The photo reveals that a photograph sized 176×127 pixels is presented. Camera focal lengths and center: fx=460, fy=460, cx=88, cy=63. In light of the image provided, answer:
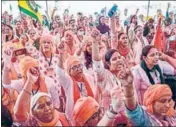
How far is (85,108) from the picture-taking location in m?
2.75

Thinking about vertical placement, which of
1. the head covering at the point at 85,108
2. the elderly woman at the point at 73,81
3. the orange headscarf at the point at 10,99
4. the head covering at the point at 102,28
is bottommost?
the head covering at the point at 85,108

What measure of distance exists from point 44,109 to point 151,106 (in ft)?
2.10

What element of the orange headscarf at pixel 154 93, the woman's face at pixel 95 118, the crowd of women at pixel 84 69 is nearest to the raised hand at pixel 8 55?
the crowd of women at pixel 84 69

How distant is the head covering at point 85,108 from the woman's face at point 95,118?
0.06 ft

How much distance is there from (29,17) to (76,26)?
0.29 m

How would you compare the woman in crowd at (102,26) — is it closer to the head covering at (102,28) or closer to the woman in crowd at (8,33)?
the head covering at (102,28)

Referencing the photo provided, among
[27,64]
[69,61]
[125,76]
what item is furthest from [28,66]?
[125,76]

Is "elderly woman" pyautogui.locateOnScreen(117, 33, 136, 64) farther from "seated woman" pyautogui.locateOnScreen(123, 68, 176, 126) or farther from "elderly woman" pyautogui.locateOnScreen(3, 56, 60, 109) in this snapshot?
"elderly woman" pyautogui.locateOnScreen(3, 56, 60, 109)

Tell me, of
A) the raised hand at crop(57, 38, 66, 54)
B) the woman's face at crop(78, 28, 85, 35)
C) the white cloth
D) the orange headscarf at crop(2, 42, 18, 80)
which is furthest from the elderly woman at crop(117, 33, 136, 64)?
the orange headscarf at crop(2, 42, 18, 80)

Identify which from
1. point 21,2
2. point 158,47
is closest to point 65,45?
point 21,2

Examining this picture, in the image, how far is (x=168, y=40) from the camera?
279cm

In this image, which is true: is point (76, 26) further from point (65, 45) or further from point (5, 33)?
point (5, 33)

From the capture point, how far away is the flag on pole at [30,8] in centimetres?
274

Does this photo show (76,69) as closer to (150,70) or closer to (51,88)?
(51,88)
